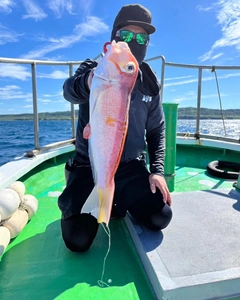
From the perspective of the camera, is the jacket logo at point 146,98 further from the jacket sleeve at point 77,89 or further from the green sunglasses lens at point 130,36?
the jacket sleeve at point 77,89

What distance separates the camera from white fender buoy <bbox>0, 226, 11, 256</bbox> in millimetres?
1816

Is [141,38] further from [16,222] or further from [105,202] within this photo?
[16,222]

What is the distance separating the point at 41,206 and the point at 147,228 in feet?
4.19

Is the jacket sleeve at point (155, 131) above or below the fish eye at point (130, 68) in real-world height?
below

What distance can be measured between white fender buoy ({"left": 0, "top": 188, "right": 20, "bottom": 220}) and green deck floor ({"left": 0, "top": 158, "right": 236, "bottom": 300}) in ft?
0.85

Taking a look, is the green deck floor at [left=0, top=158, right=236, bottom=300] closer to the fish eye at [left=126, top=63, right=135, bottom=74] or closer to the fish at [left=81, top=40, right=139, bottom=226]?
the fish at [left=81, top=40, right=139, bottom=226]

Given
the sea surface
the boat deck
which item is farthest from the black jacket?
the sea surface

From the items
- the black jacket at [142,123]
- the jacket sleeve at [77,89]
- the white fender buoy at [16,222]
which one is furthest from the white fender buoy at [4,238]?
the jacket sleeve at [77,89]

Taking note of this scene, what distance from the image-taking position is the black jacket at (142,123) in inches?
83.3

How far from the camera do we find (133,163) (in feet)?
7.37

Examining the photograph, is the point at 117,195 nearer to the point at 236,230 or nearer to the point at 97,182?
the point at 97,182

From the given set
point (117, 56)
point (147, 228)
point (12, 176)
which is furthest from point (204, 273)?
point (12, 176)

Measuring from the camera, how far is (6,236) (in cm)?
190

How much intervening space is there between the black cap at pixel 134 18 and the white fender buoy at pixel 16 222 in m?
1.69
